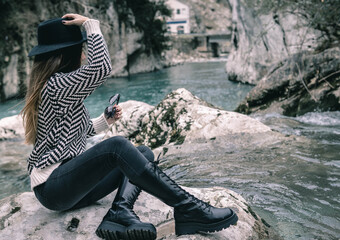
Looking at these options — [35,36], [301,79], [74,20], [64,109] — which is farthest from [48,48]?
[35,36]

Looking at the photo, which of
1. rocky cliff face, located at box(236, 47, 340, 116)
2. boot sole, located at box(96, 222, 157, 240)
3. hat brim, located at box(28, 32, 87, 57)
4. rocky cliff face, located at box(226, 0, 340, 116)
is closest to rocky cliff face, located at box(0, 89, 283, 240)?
boot sole, located at box(96, 222, 157, 240)

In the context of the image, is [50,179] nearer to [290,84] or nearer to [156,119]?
[156,119]

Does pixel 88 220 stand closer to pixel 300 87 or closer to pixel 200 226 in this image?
pixel 200 226

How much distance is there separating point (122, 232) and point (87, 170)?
44 cm

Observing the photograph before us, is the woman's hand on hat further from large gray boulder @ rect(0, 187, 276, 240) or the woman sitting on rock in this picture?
large gray boulder @ rect(0, 187, 276, 240)

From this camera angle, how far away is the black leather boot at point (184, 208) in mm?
2066

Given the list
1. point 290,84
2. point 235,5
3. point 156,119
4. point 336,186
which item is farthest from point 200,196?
point 235,5

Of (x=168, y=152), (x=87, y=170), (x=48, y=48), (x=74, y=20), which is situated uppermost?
(x=74, y=20)

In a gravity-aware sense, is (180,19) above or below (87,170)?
below

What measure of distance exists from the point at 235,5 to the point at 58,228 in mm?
16662

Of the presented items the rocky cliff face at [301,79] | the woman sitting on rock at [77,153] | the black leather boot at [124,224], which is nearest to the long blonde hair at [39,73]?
the woman sitting on rock at [77,153]

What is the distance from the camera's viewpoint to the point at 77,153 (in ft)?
7.43

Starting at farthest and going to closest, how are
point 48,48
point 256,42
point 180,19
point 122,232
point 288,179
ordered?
point 180,19 < point 256,42 < point 288,179 < point 48,48 < point 122,232

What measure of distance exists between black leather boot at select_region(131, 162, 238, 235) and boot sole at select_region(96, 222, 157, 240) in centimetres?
20
